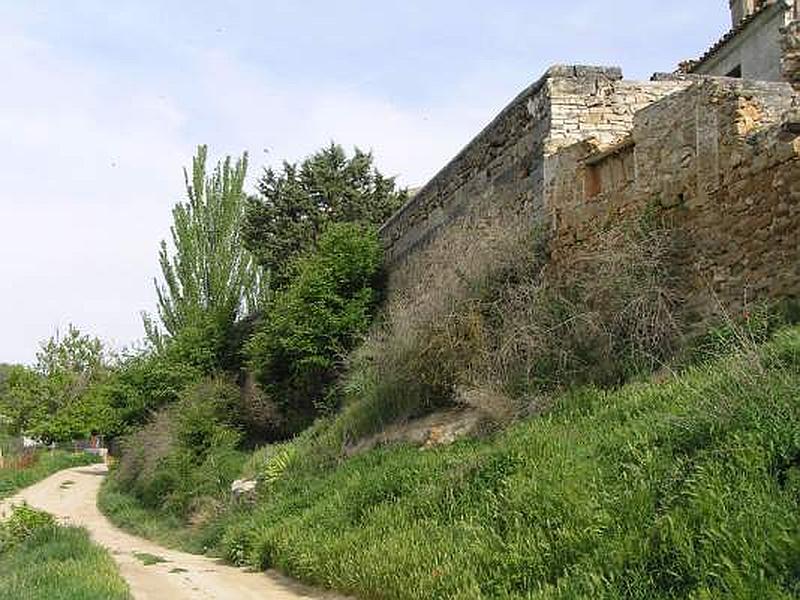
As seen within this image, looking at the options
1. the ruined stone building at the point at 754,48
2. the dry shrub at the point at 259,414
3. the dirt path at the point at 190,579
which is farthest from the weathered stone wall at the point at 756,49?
the dirt path at the point at 190,579

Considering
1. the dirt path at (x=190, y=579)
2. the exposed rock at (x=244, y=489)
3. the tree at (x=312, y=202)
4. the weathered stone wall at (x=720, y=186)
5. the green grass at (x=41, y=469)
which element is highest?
the tree at (x=312, y=202)

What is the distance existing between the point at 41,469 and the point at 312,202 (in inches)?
595

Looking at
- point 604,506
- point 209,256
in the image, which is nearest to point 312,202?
point 209,256

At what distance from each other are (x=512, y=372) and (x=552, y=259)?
2.10 meters

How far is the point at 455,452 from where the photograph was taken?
28.0 feet

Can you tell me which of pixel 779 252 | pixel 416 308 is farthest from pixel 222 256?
pixel 779 252

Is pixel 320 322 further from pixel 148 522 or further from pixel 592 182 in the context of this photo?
pixel 592 182

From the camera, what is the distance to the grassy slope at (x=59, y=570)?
22.7 ft

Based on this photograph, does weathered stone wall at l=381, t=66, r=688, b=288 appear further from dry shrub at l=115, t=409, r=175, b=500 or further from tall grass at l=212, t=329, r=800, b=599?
dry shrub at l=115, t=409, r=175, b=500

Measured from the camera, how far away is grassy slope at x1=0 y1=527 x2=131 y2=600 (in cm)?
691

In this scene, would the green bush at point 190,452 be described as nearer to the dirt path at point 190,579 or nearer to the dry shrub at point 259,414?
the dry shrub at point 259,414

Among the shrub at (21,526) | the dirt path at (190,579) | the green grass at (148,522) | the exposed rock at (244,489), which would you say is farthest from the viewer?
the green grass at (148,522)

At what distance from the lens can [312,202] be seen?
25.9m

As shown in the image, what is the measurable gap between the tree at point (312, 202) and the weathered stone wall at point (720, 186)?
1645 cm
